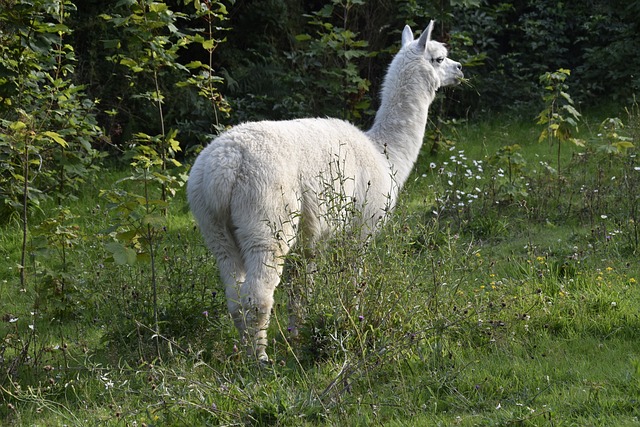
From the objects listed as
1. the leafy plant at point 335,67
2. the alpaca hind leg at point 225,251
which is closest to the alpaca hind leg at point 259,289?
the alpaca hind leg at point 225,251

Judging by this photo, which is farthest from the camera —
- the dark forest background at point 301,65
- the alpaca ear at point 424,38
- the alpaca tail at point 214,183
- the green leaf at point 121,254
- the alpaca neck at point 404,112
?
the dark forest background at point 301,65

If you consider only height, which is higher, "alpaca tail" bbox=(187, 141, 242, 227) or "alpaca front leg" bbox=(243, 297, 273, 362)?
"alpaca tail" bbox=(187, 141, 242, 227)

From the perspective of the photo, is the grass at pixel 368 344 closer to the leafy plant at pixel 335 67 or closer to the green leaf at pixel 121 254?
the green leaf at pixel 121 254

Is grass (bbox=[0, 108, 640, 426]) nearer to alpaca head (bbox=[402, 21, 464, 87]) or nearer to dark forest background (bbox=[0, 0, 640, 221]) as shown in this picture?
alpaca head (bbox=[402, 21, 464, 87])

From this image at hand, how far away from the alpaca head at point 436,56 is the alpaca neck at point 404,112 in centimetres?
14

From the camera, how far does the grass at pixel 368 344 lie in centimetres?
437

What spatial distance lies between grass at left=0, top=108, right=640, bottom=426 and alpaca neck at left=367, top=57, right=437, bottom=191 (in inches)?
43.6

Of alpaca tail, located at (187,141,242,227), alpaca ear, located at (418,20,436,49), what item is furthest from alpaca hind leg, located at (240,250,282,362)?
alpaca ear, located at (418,20,436,49)

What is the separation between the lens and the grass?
4.37 metres

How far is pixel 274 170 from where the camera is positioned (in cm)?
548

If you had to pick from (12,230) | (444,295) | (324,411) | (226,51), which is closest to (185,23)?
(226,51)

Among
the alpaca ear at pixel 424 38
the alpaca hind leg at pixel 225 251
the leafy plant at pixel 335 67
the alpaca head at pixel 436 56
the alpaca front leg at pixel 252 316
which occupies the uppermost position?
the alpaca ear at pixel 424 38

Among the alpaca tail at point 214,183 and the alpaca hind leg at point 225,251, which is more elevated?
the alpaca tail at point 214,183

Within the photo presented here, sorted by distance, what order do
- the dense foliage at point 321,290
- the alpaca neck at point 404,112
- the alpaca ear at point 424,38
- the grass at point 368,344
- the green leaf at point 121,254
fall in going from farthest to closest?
1. the alpaca ear at point 424,38
2. the alpaca neck at point 404,112
3. the green leaf at point 121,254
4. the dense foliage at point 321,290
5. the grass at point 368,344
